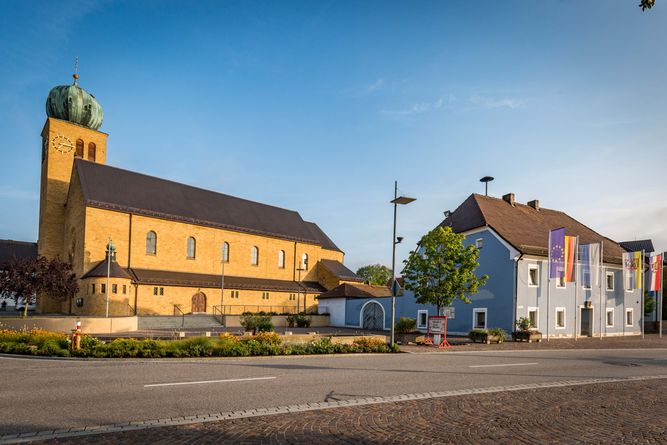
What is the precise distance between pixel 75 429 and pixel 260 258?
50815 millimetres

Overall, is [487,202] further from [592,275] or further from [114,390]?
[114,390]

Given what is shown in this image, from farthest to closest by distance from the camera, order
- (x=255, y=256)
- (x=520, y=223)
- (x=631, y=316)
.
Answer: (x=255, y=256), (x=631, y=316), (x=520, y=223)

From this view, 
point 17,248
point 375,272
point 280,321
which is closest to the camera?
point 280,321

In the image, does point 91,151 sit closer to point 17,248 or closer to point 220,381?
point 17,248

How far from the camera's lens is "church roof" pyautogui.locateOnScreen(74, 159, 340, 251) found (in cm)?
4644

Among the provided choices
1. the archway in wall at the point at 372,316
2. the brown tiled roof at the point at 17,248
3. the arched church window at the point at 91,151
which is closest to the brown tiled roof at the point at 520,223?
the archway in wall at the point at 372,316

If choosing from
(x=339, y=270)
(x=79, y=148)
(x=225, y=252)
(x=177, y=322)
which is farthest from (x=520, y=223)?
(x=79, y=148)

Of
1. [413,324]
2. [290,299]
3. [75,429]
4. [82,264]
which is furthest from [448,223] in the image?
[75,429]

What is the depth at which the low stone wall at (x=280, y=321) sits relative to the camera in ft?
141

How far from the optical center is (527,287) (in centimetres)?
3222

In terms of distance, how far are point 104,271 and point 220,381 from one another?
108 ft

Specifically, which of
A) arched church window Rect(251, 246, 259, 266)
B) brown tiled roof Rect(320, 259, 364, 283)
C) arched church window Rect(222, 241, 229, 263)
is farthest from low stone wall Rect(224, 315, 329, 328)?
brown tiled roof Rect(320, 259, 364, 283)

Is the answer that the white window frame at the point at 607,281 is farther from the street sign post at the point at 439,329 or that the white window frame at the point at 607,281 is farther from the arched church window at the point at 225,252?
the arched church window at the point at 225,252

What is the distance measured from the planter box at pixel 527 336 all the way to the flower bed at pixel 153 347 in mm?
14653
